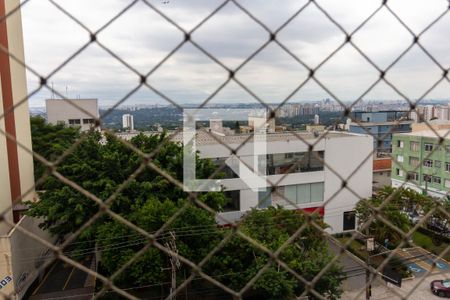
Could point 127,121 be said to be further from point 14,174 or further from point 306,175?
point 306,175

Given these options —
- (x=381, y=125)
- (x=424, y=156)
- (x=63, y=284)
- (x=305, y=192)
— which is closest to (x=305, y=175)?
(x=305, y=192)

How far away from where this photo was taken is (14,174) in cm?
507

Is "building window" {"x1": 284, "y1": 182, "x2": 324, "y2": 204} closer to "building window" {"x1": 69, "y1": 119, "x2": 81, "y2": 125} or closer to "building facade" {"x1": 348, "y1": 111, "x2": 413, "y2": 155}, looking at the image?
"building facade" {"x1": 348, "y1": 111, "x2": 413, "y2": 155}

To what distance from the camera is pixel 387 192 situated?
6.26 m

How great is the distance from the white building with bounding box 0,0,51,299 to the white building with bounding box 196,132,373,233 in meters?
2.48

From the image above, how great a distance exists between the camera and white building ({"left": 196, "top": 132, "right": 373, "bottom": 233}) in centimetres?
603

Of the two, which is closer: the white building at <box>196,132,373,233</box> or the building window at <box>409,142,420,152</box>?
the white building at <box>196,132,373,233</box>

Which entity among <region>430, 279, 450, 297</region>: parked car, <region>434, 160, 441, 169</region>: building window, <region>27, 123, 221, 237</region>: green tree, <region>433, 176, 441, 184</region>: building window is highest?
<region>27, 123, 221, 237</region>: green tree

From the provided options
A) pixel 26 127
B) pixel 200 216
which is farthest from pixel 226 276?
pixel 26 127

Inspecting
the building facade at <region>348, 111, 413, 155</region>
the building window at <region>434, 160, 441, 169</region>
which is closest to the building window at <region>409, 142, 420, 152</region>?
the building window at <region>434, 160, 441, 169</region>

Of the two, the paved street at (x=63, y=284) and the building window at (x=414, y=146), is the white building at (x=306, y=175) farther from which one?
the paved street at (x=63, y=284)

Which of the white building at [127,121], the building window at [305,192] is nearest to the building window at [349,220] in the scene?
the building window at [305,192]

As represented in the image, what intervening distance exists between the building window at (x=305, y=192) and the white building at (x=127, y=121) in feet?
18.2

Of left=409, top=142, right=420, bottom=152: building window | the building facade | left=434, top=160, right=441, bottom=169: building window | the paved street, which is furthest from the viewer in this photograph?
left=409, top=142, right=420, bottom=152: building window
